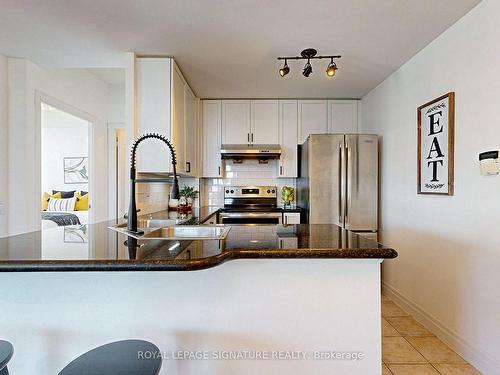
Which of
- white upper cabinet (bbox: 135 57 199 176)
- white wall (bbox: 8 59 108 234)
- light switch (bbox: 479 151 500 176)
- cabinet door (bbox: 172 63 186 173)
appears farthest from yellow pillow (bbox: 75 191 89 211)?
light switch (bbox: 479 151 500 176)

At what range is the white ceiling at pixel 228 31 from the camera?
2.01m

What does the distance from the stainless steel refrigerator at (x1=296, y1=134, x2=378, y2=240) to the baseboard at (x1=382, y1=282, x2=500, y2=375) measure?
31.8 inches

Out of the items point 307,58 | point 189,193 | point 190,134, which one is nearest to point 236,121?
point 190,134

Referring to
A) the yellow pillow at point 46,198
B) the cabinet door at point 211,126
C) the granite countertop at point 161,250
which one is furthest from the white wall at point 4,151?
the yellow pillow at point 46,198

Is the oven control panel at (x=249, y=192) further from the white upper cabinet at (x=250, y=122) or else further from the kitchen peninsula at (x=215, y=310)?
the kitchen peninsula at (x=215, y=310)

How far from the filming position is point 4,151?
291cm

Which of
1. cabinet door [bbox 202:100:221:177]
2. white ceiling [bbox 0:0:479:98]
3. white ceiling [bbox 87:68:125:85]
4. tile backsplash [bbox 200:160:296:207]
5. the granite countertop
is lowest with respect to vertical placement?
the granite countertop

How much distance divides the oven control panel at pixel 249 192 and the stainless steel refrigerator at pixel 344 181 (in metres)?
0.98

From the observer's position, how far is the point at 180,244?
135 centimetres

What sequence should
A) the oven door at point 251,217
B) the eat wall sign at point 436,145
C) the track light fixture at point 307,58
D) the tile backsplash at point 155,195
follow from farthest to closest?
the oven door at point 251,217
the tile backsplash at point 155,195
the track light fixture at point 307,58
the eat wall sign at point 436,145

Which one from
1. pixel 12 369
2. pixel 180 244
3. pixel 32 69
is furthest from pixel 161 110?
pixel 12 369

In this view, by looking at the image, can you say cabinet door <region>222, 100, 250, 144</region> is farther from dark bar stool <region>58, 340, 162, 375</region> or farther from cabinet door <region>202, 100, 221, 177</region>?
dark bar stool <region>58, 340, 162, 375</region>

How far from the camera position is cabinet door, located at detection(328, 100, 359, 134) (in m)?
4.15

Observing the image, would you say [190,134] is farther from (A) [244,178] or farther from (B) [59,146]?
(B) [59,146]
